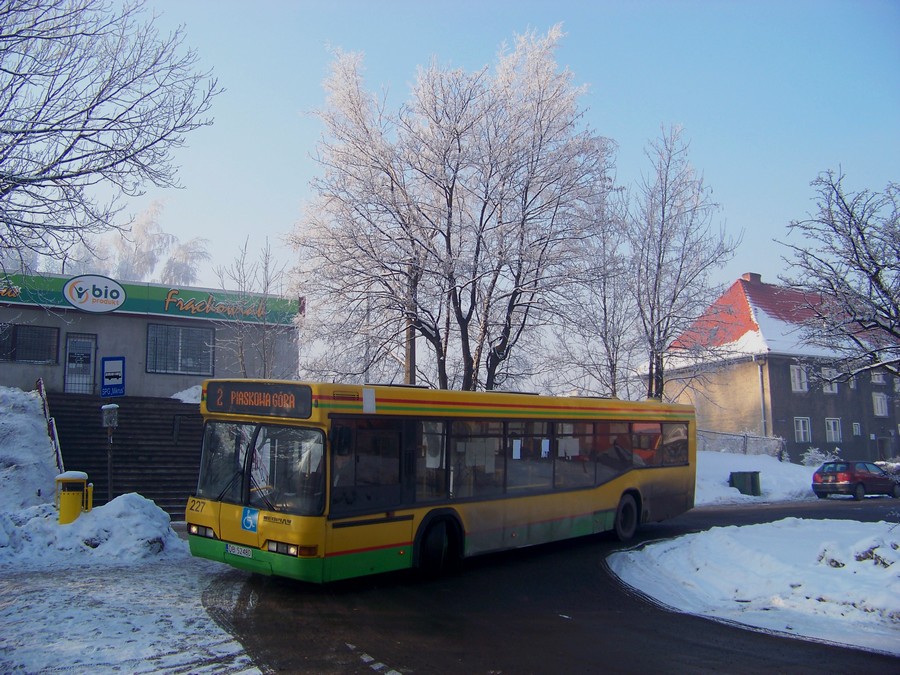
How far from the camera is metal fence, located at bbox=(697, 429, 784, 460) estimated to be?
35.8 m

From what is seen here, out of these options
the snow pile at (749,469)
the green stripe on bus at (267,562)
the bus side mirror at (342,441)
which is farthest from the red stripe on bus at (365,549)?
the snow pile at (749,469)

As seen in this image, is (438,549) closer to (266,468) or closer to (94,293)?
(266,468)

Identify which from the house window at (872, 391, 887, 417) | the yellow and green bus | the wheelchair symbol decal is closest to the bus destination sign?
the yellow and green bus

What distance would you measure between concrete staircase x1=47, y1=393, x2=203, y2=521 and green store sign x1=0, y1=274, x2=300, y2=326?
4407 millimetres

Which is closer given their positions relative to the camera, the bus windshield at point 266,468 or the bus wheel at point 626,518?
the bus windshield at point 266,468

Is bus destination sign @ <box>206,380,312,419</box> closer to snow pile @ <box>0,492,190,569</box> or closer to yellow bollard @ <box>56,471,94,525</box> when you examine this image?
snow pile @ <box>0,492,190,569</box>

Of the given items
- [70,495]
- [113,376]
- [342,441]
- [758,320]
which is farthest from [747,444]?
[70,495]

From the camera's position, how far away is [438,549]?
10531 millimetres

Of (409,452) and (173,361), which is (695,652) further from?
(173,361)

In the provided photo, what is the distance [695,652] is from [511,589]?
3.42 metres

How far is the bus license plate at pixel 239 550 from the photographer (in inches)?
359

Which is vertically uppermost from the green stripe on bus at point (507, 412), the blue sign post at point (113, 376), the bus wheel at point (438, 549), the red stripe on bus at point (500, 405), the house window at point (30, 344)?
the house window at point (30, 344)

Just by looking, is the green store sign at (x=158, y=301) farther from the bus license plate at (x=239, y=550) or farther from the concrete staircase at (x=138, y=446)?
the bus license plate at (x=239, y=550)

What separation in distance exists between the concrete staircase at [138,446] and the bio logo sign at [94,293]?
14.5 feet
